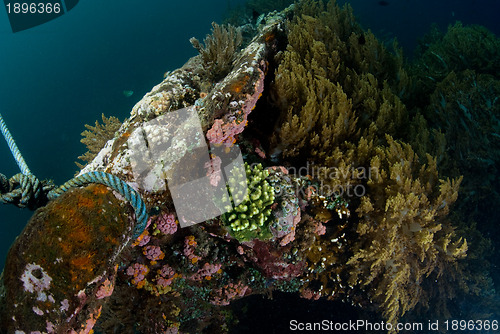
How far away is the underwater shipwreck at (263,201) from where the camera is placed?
217 centimetres

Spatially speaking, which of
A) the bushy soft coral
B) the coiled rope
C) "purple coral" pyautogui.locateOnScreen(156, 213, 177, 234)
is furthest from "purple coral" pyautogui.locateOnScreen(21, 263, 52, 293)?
Result: the bushy soft coral

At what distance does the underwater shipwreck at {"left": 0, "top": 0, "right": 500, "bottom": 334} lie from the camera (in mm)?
2170

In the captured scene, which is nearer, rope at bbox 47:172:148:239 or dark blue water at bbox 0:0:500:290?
rope at bbox 47:172:148:239

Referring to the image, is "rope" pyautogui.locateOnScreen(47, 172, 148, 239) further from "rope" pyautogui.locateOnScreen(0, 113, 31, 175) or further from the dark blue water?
the dark blue water

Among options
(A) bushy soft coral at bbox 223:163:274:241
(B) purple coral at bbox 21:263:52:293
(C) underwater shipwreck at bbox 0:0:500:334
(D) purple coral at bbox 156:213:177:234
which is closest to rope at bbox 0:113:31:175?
(C) underwater shipwreck at bbox 0:0:500:334

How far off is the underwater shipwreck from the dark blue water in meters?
11.8

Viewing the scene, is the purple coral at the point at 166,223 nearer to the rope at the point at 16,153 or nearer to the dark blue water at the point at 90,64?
the rope at the point at 16,153

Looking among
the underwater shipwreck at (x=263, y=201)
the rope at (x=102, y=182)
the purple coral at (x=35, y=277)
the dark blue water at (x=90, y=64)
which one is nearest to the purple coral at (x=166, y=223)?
the underwater shipwreck at (x=263, y=201)

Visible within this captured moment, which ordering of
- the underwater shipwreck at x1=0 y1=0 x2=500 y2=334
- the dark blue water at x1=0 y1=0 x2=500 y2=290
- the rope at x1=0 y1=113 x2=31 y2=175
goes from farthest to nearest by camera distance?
the dark blue water at x1=0 y1=0 x2=500 y2=290, the rope at x1=0 y1=113 x2=31 y2=175, the underwater shipwreck at x1=0 y1=0 x2=500 y2=334

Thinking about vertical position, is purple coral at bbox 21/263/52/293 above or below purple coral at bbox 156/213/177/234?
above

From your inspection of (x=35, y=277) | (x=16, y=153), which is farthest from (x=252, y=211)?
(x=16, y=153)

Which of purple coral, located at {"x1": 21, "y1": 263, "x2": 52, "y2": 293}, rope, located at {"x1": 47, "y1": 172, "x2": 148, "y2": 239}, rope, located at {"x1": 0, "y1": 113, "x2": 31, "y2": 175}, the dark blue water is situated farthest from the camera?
the dark blue water

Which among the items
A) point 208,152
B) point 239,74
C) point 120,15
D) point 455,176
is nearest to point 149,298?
point 208,152

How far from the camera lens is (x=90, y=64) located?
35031 millimetres
